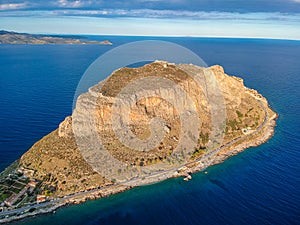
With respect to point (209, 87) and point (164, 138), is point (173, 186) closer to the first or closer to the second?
point (164, 138)

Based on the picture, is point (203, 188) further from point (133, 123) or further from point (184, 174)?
point (133, 123)

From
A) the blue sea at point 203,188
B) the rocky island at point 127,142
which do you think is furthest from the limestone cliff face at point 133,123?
the blue sea at point 203,188

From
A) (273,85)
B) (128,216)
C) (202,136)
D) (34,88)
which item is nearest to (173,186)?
(128,216)

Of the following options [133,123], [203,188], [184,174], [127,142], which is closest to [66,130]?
[127,142]

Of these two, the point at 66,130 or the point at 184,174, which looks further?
the point at 66,130

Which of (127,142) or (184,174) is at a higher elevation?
(127,142)

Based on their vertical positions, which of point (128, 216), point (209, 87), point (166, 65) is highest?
point (166, 65)

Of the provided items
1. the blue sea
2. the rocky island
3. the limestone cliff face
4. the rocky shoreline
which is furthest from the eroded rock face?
the rocky shoreline
